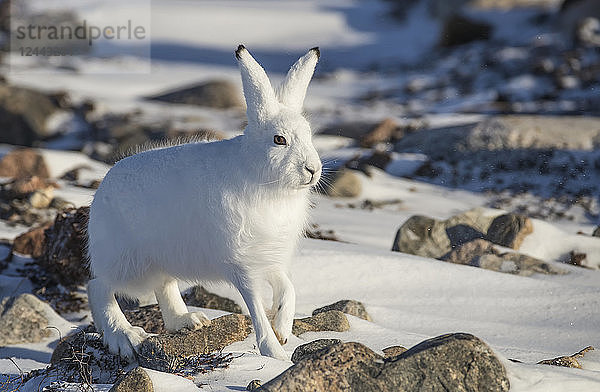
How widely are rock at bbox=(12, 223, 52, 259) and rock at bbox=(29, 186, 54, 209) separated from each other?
3.37ft

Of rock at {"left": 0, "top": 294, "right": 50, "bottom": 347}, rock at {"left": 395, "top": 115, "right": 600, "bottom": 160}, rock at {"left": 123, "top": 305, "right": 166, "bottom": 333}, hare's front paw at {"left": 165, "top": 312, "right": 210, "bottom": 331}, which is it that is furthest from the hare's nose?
rock at {"left": 395, "top": 115, "right": 600, "bottom": 160}

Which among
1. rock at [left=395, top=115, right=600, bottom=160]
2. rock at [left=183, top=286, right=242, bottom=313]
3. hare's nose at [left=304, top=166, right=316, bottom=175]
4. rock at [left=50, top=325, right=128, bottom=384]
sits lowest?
rock at [left=183, top=286, right=242, bottom=313]

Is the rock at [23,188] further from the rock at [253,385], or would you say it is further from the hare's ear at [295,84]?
the rock at [253,385]

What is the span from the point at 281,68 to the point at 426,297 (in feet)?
51.4

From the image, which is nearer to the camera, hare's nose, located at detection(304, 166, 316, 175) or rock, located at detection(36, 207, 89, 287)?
hare's nose, located at detection(304, 166, 316, 175)

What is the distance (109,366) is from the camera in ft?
13.1

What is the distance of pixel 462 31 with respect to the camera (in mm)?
21188

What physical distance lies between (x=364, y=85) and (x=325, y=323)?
14.6 meters

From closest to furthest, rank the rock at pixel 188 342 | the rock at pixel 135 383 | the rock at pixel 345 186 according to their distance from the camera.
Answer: the rock at pixel 135 383 → the rock at pixel 188 342 → the rock at pixel 345 186

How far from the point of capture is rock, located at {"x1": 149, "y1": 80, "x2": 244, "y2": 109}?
1571 cm

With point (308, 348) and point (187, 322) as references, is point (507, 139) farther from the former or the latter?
point (308, 348)

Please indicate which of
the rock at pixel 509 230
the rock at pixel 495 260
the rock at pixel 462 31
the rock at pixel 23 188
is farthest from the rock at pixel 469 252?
the rock at pixel 462 31

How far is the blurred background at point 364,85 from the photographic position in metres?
9.95

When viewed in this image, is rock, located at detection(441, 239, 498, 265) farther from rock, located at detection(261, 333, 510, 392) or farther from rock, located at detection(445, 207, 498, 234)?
rock, located at detection(261, 333, 510, 392)
